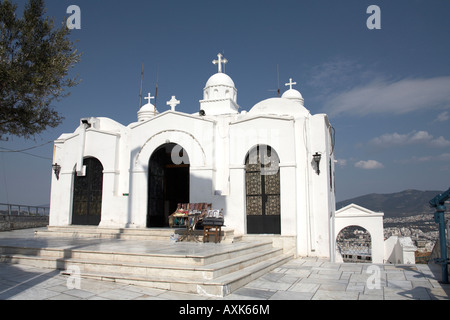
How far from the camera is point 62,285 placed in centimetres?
663

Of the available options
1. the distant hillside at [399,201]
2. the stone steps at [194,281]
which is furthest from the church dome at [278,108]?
the distant hillside at [399,201]

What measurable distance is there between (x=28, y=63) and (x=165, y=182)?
824 cm

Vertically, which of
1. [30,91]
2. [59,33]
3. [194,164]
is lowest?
[194,164]

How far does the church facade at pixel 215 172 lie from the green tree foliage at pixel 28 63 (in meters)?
2.91

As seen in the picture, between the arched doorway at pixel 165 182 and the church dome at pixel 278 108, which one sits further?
the arched doorway at pixel 165 182

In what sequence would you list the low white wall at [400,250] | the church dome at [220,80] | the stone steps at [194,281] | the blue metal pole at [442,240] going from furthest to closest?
the church dome at [220,80] → the low white wall at [400,250] → the blue metal pole at [442,240] → the stone steps at [194,281]

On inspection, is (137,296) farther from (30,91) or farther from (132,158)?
(132,158)

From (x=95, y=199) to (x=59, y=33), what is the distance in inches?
314

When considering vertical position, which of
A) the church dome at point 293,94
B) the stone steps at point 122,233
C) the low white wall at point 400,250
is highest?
the church dome at point 293,94

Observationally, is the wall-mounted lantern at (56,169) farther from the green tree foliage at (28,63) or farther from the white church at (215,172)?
the green tree foliage at (28,63)

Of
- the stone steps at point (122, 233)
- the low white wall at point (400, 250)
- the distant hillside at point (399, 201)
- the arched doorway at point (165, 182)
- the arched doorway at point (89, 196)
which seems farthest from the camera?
the distant hillside at point (399, 201)

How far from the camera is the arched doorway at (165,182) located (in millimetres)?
14273

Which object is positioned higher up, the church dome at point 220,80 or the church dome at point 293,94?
the church dome at point 220,80
